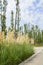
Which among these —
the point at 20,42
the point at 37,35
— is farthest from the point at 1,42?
the point at 37,35

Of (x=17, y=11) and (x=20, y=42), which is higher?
(x=17, y=11)

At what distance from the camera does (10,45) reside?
16484mm

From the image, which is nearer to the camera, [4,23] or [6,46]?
[6,46]

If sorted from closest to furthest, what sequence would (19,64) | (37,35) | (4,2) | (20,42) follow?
(19,64) < (20,42) < (4,2) < (37,35)

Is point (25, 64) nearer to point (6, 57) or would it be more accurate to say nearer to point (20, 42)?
point (6, 57)

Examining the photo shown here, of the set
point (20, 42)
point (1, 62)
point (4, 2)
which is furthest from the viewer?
point (4, 2)

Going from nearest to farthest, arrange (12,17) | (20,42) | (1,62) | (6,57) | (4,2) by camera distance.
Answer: (1,62), (6,57), (20,42), (4,2), (12,17)

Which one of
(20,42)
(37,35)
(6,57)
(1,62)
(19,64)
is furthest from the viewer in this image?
(37,35)

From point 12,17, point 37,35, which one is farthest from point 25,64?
point 37,35

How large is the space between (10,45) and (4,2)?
1590 inches

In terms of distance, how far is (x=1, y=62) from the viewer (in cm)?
1286

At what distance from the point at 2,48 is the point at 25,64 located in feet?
8.95

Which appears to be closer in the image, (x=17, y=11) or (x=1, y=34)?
(x=1, y=34)

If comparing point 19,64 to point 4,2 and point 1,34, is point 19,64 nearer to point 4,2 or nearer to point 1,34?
point 1,34
